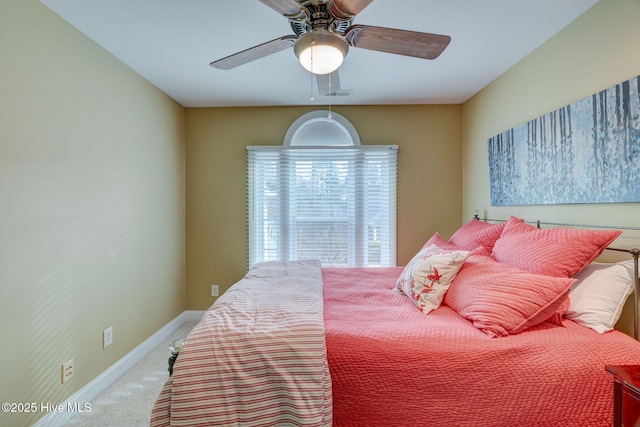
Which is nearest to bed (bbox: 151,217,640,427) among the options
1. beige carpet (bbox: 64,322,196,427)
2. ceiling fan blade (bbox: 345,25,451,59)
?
beige carpet (bbox: 64,322,196,427)

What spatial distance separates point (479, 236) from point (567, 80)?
46.1 inches

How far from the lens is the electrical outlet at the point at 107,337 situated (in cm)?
212

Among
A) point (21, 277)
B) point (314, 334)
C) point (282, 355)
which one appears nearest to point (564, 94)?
point (314, 334)

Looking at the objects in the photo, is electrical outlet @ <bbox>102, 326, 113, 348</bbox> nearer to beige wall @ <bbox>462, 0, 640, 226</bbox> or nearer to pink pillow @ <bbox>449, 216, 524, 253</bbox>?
pink pillow @ <bbox>449, 216, 524, 253</bbox>

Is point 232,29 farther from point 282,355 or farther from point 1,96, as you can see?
point 282,355

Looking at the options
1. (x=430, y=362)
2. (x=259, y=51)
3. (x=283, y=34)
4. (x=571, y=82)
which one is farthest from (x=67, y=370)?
(x=571, y=82)

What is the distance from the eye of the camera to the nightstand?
982 millimetres

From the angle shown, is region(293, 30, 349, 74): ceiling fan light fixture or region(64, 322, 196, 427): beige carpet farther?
region(64, 322, 196, 427): beige carpet

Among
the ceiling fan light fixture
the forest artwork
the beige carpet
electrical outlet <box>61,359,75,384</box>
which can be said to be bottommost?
the beige carpet

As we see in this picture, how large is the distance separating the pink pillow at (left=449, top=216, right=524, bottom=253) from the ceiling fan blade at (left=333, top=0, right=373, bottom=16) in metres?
1.71

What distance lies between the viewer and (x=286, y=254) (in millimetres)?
3340

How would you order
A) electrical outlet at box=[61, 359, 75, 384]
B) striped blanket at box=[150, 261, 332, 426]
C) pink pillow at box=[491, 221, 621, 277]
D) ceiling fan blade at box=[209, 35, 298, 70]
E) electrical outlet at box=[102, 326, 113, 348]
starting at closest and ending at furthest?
striped blanket at box=[150, 261, 332, 426] → pink pillow at box=[491, 221, 621, 277] → ceiling fan blade at box=[209, 35, 298, 70] → electrical outlet at box=[61, 359, 75, 384] → electrical outlet at box=[102, 326, 113, 348]

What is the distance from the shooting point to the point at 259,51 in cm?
164

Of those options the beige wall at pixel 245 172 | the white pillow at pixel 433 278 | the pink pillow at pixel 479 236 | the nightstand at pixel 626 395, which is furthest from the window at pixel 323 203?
the nightstand at pixel 626 395
